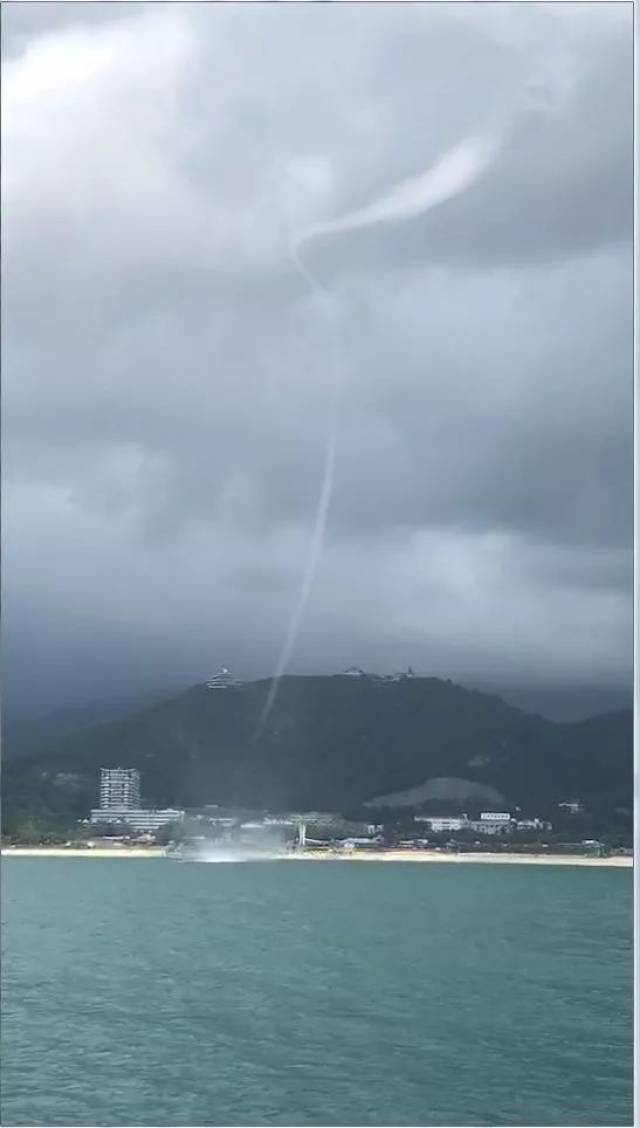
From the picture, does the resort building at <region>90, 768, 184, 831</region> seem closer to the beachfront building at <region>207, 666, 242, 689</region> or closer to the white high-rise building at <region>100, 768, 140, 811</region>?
the white high-rise building at <region>100, 768, 140, 811</region>

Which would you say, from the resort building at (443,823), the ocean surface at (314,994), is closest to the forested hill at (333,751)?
the resort building at (443,823)

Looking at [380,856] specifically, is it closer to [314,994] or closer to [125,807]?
[314,994]

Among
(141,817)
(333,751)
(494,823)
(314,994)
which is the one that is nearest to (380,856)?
(333,751)

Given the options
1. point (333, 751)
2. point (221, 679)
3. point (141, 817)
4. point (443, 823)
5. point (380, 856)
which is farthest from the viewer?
point (141, 817)

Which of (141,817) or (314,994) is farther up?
(141,817)

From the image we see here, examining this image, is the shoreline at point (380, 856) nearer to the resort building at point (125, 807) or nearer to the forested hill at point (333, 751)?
the resort building at point (125, 807)

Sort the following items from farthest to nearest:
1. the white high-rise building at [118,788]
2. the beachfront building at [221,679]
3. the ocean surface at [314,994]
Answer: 1. the beachfront building at [221,679]
2. the white high-rise building at [118,788]
3. the ocean surface at [314,994]
